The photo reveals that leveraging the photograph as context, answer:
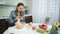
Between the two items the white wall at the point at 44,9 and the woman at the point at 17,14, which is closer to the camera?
the woman at the point at 17,14

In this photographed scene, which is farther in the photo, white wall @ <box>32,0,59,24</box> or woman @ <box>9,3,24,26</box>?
white wall @ <box>32,0,59,24</box>

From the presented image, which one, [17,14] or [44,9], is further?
[44,9]

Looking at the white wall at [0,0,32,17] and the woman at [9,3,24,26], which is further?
the white wall at [0,0,32,17]

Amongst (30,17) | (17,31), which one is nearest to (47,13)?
(30,17)

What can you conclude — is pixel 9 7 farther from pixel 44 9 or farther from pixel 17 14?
pixel 44 9

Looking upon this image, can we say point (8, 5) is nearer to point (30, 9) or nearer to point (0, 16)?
point (0, 16)

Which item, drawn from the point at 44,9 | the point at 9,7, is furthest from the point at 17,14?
the point at 44,9

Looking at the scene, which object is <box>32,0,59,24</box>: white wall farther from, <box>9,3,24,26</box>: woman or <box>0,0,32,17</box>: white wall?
<box>9,3,24,26</box>: woman

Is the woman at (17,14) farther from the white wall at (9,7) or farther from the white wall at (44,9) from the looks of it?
the white wall at (44,9)

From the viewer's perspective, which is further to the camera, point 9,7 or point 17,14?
point 9,7

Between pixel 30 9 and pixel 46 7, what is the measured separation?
22cm

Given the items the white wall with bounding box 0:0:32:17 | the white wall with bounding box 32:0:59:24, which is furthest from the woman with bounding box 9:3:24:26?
the white wall with bounding box 32:0:59:24

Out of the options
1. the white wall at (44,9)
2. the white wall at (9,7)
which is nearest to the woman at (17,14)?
the white wall at (9,7)

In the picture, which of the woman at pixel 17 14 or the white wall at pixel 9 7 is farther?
the white wall at pixel 9 7
